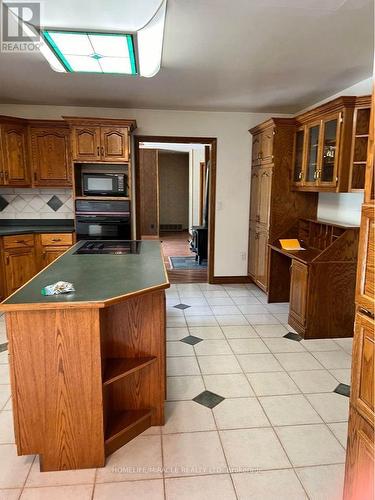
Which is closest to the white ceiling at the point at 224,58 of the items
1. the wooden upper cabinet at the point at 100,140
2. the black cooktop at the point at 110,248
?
the wooden upper cabinet at the point at 100,140

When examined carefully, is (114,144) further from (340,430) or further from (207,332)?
(340,430)

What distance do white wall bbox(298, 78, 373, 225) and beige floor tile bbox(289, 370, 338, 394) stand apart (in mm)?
1565

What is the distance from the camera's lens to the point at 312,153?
11.8 ft

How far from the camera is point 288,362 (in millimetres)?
2838

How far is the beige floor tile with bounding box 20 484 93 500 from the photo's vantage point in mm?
1582

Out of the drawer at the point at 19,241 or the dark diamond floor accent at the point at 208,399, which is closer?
the dark diamond floor accent at the point at 208,399

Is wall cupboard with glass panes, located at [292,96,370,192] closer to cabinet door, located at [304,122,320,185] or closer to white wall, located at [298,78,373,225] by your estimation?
cabinet door, located at [304,122,320,185]

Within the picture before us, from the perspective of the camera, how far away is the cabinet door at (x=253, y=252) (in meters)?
4.73

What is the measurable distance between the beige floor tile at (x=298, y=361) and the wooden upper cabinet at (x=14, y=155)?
3.58m

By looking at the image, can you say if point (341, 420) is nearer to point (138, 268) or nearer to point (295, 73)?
point (138, 268)

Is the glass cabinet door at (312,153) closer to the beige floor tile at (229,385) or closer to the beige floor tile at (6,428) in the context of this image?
the beige floor tile at (229,385)

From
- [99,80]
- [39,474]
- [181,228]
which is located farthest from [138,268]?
[181,228]

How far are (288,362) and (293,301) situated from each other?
2.76ft

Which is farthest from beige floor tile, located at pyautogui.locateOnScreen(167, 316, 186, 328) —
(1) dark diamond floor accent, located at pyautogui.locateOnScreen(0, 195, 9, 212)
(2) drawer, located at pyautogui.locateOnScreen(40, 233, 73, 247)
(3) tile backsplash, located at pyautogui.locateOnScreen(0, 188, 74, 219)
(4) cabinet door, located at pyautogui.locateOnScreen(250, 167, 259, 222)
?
(1) dark diamond floor accent, located at pyautogui.locateOnScreen(0, 195, 9, 212)
